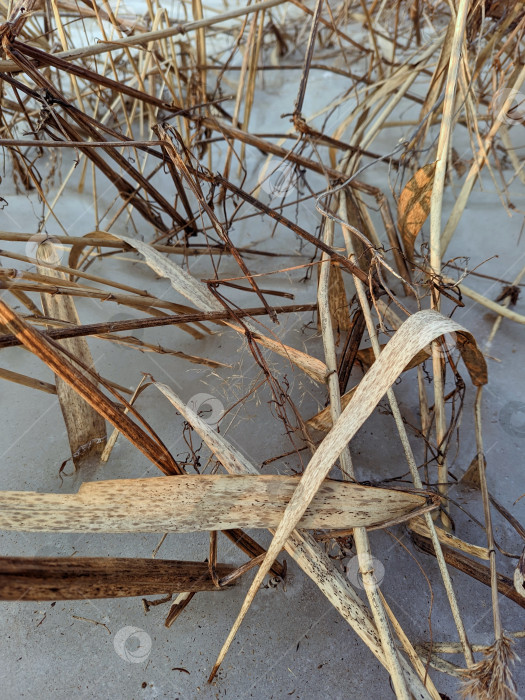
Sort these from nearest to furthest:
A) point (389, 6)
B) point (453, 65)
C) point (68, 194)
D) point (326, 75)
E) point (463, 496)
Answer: point (463, 496) < point (453, 65) < point (68, 194) < point (326, 75) < point (389, 6)

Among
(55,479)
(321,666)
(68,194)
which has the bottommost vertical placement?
(321,666)

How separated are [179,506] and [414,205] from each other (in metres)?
0.81

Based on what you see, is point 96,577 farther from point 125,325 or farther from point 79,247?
point 79,247

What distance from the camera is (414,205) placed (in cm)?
126

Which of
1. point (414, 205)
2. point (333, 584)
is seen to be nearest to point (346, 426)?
point (333, 584)

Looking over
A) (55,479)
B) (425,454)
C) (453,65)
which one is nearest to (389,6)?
(453,65)

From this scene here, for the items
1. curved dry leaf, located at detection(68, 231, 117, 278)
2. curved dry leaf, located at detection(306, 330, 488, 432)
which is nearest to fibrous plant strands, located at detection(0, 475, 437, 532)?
curved dry leaf, located at detection(306, 330, 488, 432)

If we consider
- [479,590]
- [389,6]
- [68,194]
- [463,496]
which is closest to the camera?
[479,590]

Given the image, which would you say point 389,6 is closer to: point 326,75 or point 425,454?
point 326,75

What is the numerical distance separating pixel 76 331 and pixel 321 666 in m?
0.56

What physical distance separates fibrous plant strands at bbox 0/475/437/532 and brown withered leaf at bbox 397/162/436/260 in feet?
2.23

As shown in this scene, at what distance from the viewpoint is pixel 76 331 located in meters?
0.89

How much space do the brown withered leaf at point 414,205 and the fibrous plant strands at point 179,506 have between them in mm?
680

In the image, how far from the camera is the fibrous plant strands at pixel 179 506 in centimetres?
73
